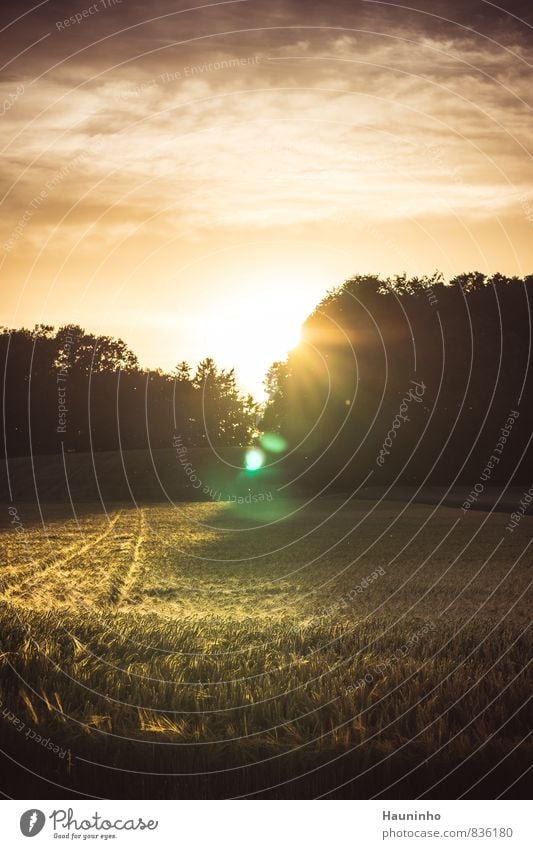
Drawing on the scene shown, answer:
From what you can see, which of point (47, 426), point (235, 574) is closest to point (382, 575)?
point (235, 574)

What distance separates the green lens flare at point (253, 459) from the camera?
89.1 metres

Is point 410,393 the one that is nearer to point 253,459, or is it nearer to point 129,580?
point 253,459

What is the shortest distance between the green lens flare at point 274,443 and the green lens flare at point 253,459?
4001 millimetres

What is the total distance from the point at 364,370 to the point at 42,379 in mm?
62636

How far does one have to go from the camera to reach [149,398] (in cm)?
12650

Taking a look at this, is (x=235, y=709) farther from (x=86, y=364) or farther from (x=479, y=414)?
(x=86, y=364)

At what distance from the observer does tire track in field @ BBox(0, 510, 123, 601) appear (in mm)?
22334

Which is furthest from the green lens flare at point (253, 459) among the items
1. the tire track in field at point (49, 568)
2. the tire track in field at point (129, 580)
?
the tire track in field at point (129, 580)

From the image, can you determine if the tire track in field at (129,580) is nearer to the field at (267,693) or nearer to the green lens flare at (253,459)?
the field at (267,693)

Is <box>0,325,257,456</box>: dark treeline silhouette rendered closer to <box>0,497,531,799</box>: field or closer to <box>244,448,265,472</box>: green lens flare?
<box>244,448,265,472</box>: green lens flare
